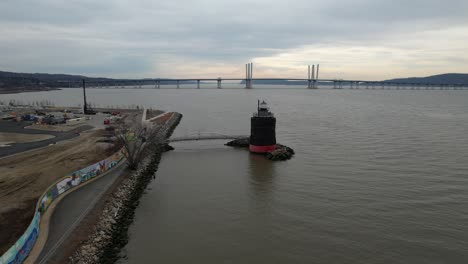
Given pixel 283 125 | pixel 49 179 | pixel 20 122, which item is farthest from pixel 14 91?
pixel 49 179

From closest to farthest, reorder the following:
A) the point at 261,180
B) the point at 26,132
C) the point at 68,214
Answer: the point at 68,214 → the point at 261,180 → the point at 26,132

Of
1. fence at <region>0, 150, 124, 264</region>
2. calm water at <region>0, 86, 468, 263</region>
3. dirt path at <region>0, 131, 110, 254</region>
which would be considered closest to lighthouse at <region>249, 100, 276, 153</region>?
calm water at <region>0, 86, 468, 263</region>

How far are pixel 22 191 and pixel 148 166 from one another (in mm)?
9747

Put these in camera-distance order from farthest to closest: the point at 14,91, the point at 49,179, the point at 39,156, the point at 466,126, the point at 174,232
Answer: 1. the point at 14,91
2. the point at 466,126
3. the point at 39,156
4. the point at 49,179
5. the point at 174,232

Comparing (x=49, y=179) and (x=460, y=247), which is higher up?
(x=49, y=179)

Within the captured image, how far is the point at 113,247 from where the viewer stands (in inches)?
540

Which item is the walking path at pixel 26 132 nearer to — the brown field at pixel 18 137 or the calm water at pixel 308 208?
the brown field at pixel 18 137

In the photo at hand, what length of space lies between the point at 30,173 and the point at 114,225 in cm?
1004

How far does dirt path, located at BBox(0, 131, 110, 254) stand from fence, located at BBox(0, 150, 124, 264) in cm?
91

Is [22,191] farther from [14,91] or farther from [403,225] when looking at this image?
[14,91]

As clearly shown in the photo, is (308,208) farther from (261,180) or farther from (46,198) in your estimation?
(46,198)

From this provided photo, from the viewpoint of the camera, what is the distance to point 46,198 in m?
15.2

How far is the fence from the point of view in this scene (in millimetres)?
10453

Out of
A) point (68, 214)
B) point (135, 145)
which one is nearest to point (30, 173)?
point (135, 145)
